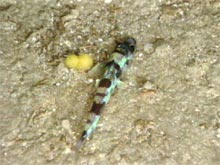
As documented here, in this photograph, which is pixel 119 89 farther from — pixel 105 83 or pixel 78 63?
pixel 78 63

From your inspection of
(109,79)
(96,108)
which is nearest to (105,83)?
(109,79)

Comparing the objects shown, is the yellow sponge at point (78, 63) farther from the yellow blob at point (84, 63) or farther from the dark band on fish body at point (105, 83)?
the dark band on fish body at point (105, 83)

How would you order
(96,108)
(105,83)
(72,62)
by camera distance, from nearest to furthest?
(96,108)
(105,83)
(72,62)

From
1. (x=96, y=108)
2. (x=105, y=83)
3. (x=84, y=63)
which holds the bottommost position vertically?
(x=96, y=108)

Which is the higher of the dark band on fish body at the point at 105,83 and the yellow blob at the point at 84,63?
the yellow blob at the point at 84,63

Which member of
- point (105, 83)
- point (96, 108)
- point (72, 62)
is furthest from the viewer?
point (72, 62)

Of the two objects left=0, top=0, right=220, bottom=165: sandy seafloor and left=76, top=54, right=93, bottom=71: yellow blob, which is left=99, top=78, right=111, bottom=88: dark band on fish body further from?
left=76, top=54, right=93, bottom=71: yellow blob

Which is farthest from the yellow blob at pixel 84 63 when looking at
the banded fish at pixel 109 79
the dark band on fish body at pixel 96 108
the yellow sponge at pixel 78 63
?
the dark band on fish body at pixel 96 108
